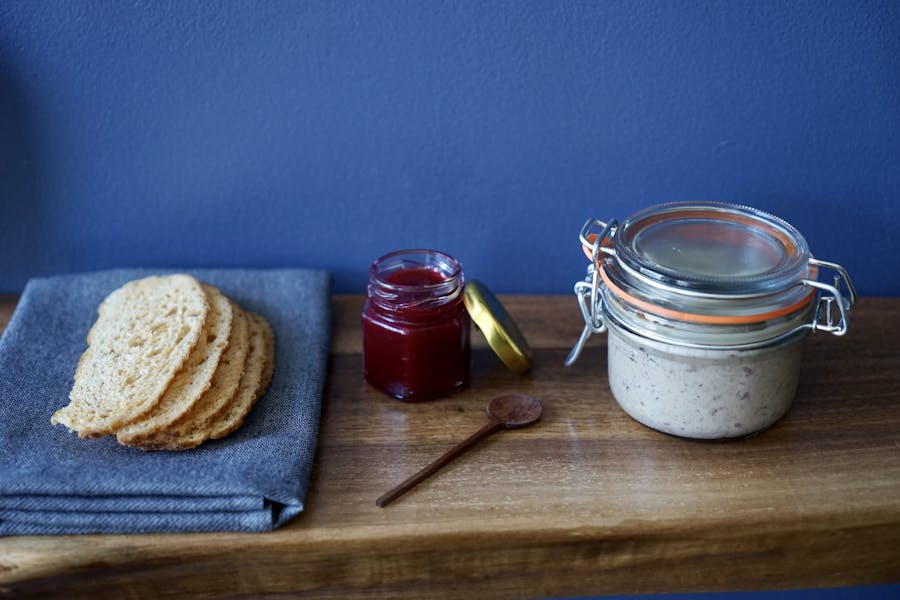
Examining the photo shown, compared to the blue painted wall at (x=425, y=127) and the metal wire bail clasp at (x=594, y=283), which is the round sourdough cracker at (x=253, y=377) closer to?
the blue painted wall at (x=425, y=127)

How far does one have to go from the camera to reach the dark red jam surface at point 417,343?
1214 millimetres

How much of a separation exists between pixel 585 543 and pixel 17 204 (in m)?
1.04

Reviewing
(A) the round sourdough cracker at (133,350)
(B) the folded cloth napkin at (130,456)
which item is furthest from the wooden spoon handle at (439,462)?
(A) the round sourdough cracker at (133,350)

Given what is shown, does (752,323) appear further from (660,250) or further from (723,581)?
(723,581)

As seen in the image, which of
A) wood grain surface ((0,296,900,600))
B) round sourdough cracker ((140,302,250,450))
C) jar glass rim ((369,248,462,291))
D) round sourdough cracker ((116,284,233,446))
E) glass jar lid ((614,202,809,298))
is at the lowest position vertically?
wood grain surface ((0,296,900,600))

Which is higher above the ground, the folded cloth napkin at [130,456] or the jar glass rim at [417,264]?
the jar glass rim at [417,264]

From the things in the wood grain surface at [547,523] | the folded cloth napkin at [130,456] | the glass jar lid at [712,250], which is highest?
the glass jar lid at [712,250]

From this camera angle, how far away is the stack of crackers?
1.09 metres

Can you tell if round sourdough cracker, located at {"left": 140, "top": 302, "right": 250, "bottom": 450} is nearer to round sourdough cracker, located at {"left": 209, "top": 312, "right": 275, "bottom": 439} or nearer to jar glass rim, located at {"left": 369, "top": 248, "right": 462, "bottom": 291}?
round sourdough cracker, located at {"left": 209, "top": 312, "right": 275, "bottom": 439}

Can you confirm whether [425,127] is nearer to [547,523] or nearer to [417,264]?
[417,264]

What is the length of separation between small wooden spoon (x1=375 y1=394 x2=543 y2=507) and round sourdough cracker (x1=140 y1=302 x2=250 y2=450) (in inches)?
9.7

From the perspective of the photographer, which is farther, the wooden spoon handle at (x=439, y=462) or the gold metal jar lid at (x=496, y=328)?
the gold metal jar lid at (x=496, y=328)

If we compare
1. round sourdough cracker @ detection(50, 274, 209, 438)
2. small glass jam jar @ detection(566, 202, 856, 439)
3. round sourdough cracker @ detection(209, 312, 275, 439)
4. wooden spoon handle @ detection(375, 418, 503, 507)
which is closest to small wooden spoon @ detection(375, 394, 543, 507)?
wooden spoon handle @ detection(375, 418, 503, 507)

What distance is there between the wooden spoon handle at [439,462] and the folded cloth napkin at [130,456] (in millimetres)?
101
